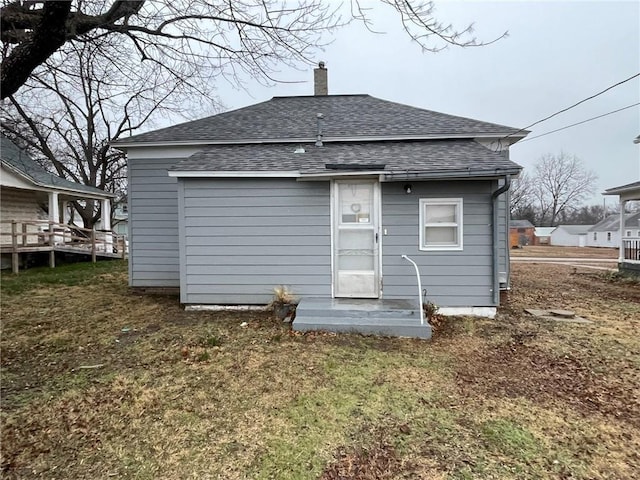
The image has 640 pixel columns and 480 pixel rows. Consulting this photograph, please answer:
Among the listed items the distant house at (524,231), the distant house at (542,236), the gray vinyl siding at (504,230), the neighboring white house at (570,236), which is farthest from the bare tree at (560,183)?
the gray vinyl siding at (504,230)

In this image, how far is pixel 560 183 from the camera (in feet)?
174

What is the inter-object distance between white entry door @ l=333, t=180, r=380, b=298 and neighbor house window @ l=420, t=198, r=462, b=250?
0.82m

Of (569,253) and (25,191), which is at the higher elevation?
(25,191)

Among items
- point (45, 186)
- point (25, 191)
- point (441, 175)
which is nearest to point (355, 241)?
point (441, 175)

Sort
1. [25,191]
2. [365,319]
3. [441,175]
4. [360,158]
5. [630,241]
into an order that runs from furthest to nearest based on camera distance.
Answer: [25,191], [630,241], [360,158], [441,175], [365,319]

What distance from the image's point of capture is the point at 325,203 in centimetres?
619

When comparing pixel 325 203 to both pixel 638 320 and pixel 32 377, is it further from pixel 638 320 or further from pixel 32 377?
pixel 638 320

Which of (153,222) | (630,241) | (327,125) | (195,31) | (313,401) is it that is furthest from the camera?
(630,241)

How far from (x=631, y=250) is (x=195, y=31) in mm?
13675

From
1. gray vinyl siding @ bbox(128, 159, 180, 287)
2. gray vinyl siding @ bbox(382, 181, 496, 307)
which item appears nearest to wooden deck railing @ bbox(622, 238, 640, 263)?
gray vinyl siding @ bbox(382, 181, 496, 307)

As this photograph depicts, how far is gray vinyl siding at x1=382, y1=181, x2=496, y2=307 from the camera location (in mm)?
5926

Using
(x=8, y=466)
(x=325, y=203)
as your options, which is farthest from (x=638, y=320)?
(x=8, y=466)

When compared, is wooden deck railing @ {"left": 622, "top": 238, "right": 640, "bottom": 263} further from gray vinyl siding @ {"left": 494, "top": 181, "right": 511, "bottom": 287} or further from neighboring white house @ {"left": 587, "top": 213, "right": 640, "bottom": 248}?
neighboring white house @ {"left": 587, "top": 213, "right": 640, "bottom": 248}

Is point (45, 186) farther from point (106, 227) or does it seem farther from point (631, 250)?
point (631, 250)
